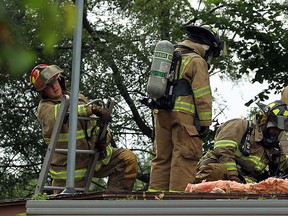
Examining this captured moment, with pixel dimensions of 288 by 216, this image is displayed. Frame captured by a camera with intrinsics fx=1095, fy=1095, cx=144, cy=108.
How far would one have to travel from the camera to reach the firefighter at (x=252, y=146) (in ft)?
30.6

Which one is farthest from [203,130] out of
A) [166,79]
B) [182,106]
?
[166,79]

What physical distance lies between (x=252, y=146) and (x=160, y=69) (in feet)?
6.30

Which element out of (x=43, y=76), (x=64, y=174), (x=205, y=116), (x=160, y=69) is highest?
(x=160, y=69)

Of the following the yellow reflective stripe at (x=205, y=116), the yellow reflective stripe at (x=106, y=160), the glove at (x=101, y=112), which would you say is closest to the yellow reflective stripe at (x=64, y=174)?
the yellow reflective stripe at (x=106, y=160)

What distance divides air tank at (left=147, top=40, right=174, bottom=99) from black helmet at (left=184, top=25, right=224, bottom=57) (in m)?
0.50

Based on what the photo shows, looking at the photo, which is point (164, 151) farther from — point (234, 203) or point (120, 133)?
point (120, 133)

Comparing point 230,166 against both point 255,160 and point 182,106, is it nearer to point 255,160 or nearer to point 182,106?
point 255,160

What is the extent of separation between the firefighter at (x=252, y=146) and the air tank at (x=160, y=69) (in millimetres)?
1314

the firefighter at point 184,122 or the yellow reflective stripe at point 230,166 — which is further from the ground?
the firefighter at point 184,122

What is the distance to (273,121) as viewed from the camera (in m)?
9.52

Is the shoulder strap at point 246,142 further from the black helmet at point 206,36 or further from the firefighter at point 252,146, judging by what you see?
the black helmet at point 206,36

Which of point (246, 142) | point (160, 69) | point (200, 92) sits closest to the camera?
point (160, 69)

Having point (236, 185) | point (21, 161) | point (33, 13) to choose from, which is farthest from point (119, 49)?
point (33, 13)

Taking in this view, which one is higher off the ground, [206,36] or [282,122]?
[206,36]
